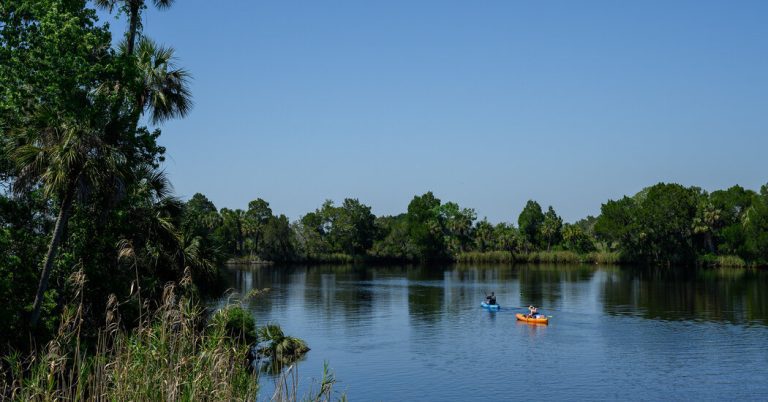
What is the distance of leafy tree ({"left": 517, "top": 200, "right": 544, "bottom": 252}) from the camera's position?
523 ft

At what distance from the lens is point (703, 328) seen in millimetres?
54156

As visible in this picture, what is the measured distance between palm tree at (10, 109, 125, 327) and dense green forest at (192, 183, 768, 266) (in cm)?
10392

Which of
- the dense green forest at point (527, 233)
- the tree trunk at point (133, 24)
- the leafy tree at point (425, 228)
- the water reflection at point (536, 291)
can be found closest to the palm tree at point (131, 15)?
the tree trunk at point (133, 24)

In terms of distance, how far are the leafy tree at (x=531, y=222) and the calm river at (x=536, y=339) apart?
64847mm

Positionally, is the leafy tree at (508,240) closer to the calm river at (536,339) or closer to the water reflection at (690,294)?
the water reflection at (690,294)

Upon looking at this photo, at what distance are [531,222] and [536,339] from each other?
362ft

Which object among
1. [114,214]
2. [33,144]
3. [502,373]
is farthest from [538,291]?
[33,144]

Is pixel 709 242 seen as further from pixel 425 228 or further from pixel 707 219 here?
pixel 425 228

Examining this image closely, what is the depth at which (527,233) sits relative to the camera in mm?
161250

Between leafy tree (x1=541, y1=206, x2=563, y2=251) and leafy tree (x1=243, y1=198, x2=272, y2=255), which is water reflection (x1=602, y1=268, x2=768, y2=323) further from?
leafy tree (x1=243, y1=198, x2=272, y2=255)

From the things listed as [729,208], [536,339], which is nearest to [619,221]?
[729,208]

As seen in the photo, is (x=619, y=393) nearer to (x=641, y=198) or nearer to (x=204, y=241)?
(x=204, y=241)

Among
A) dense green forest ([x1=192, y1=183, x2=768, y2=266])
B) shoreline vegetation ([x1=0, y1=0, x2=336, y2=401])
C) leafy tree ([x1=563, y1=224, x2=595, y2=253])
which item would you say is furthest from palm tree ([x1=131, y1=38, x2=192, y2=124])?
leafy tree ([x1=563, y1=224, x2=595, y2=253])

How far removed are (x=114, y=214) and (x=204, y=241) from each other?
734 cm
